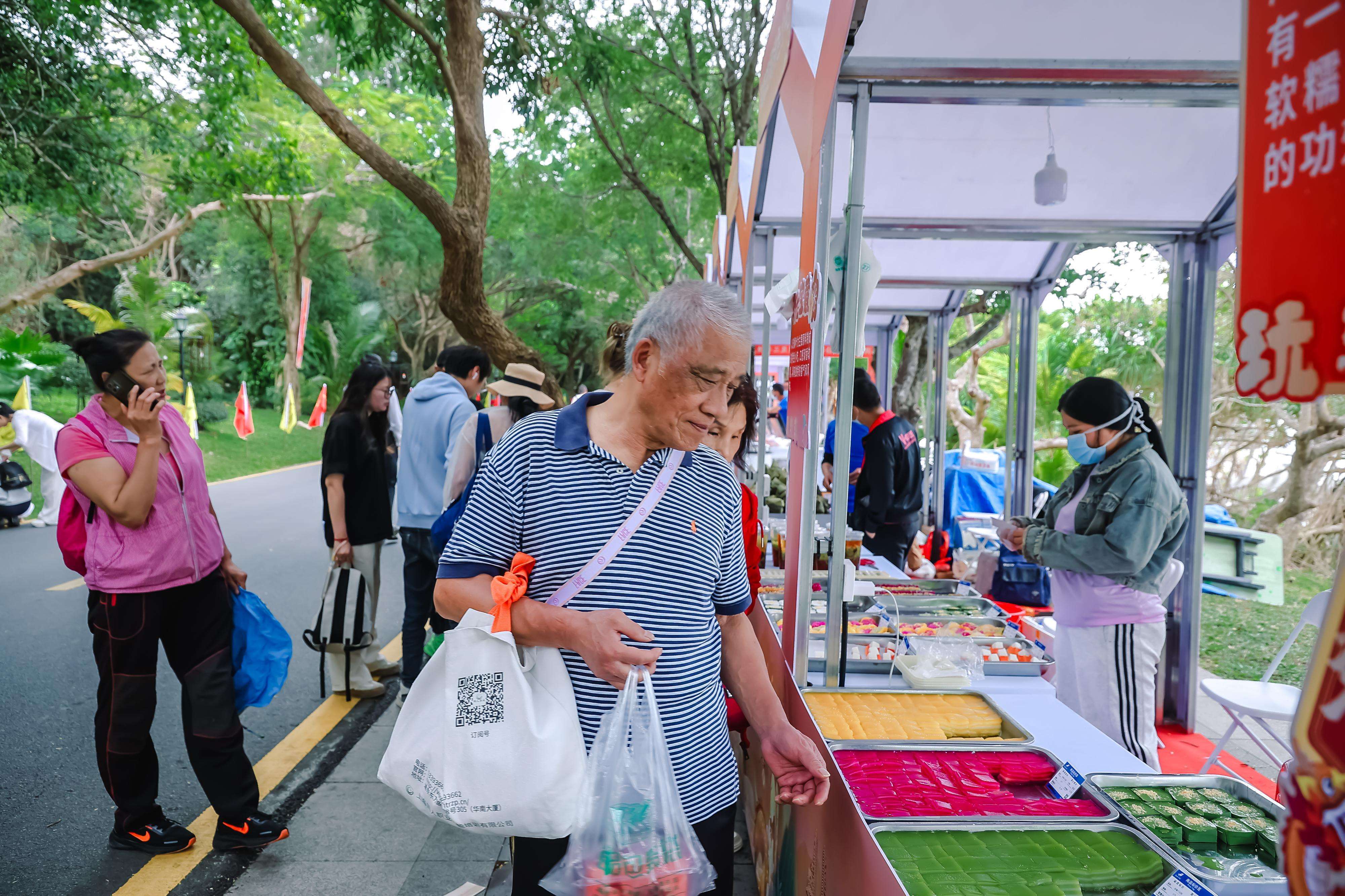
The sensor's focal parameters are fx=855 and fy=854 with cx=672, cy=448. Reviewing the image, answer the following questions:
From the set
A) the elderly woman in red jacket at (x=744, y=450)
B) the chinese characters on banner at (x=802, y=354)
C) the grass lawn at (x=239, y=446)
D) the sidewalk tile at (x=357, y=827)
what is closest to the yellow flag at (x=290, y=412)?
the grass lawn at (x=239, y=446)

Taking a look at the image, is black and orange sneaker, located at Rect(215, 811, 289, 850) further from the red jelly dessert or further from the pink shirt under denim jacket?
the red jelly dessert

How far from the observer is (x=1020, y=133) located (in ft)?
13.2

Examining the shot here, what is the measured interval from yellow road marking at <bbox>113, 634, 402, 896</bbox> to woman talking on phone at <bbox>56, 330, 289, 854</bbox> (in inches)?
2.5

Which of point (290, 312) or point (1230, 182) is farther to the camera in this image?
point (290, 312)

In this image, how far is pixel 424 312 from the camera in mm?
33156

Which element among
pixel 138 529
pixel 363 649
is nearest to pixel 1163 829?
pixel 138 529

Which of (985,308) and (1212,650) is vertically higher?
(985,308)

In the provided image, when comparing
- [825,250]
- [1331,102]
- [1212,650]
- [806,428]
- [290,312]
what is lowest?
[1212,650]

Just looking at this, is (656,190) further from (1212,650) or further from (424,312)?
(424,312)

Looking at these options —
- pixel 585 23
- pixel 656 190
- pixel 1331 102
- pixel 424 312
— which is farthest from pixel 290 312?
pixel 1331 102

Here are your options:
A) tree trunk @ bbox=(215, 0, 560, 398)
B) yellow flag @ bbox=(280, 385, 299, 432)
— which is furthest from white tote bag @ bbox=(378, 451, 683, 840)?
yellow flag @ bbox=(280, 385, 299, 432)

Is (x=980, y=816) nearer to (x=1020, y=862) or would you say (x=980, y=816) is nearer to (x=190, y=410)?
(x=1020, y=862)

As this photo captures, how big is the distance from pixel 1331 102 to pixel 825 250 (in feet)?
6.72

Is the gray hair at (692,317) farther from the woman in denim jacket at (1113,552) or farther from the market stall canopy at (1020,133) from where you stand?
the woman in denim jacket at (1113,552)
